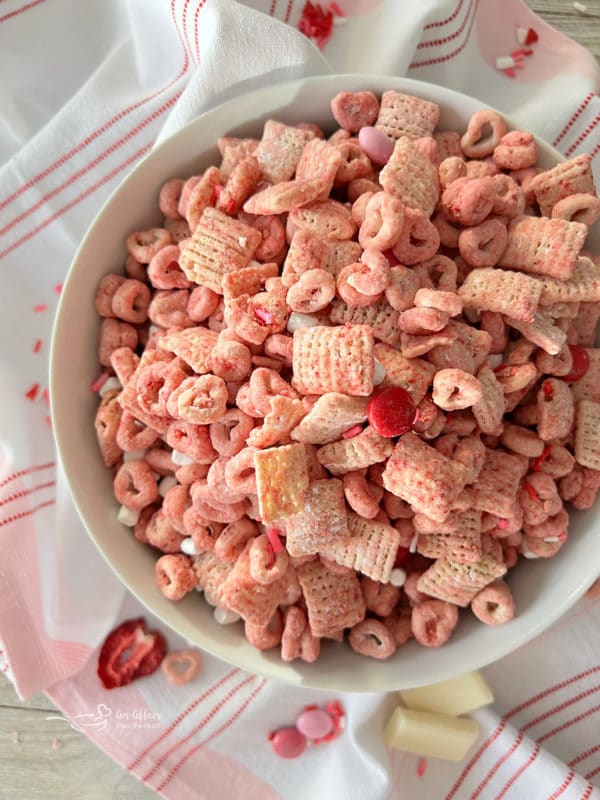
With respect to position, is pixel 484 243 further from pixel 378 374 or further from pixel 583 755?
pixel 583 755

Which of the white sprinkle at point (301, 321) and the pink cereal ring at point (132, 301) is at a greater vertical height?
the white sprinkle at point (301, 321)

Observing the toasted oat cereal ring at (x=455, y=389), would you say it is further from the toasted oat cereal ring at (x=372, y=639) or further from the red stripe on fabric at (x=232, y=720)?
the red stripe on fabric at (x=232, y=720)

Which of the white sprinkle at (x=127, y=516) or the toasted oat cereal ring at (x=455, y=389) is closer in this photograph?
the toasted oat cereal ring at (x=455, y=389)

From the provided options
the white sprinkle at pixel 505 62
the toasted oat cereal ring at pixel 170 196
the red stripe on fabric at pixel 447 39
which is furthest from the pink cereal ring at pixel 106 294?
the white sprinkle at pixel 505 62

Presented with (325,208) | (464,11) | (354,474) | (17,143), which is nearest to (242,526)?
(354,474)

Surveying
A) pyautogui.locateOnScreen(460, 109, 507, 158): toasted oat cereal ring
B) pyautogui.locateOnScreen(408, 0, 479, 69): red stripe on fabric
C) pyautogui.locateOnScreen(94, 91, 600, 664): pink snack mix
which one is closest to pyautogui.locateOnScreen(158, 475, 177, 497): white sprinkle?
pyautogui.locateOnScreen(94, 91, 600, 664): pink snack mix

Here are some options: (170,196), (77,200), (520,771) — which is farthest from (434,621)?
(77,200)

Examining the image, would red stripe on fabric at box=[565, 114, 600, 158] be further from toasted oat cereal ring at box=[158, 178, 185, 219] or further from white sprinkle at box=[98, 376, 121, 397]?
white sprinkle at box=[98, 376, 121, 397]

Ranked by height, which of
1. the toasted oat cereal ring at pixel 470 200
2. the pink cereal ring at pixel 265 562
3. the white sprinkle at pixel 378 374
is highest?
the toasted oat cereal ring at pixel 470 200
